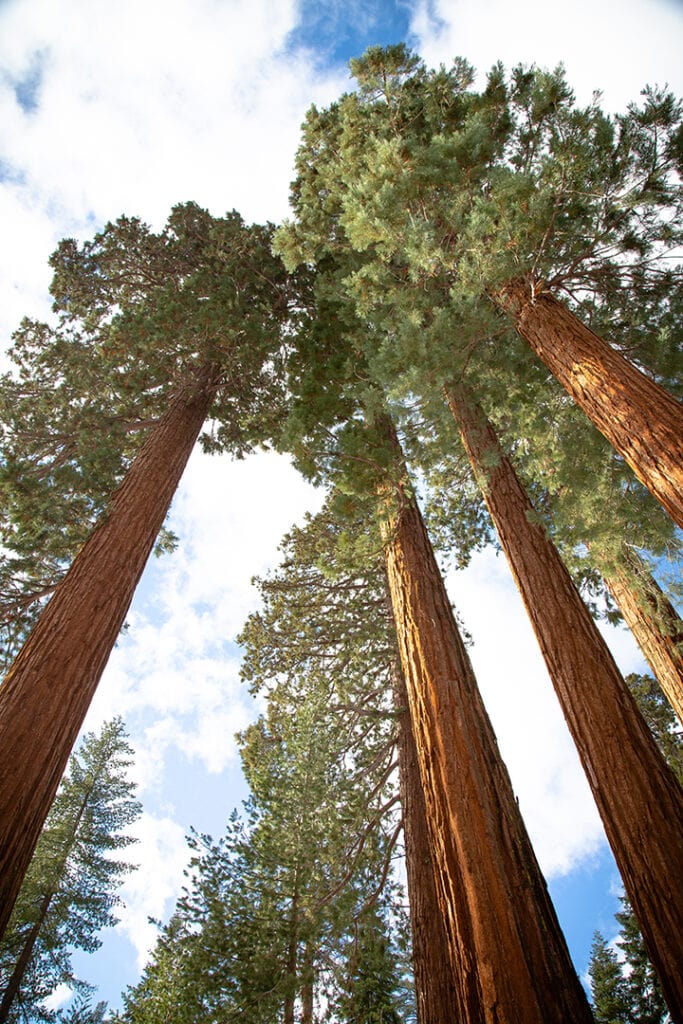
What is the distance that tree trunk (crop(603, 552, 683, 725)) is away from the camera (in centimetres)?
529

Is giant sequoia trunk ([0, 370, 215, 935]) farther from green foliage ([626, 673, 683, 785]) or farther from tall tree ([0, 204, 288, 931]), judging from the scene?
green foliage ([626, 673, 683, 785])

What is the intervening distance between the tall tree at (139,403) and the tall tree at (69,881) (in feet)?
38.4

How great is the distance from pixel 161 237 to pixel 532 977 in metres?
11.0

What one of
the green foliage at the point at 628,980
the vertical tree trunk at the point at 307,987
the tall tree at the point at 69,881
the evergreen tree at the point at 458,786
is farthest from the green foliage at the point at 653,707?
the tall tree at the point at 69,881

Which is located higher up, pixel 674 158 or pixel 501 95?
pixel 501 95

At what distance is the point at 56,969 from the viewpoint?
1380cm

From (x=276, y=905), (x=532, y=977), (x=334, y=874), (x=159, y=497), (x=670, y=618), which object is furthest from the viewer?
(x=276, y=905)

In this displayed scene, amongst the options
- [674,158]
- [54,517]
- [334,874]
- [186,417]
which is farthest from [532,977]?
[186,417]

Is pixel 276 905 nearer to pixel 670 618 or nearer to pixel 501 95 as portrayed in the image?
pixel 670 618

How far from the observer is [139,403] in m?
7.68

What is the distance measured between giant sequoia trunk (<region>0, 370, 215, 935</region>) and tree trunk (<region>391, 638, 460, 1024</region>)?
9.83 ft

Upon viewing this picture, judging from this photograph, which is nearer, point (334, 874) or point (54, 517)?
point (54, 517)

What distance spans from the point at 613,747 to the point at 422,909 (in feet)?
11.3

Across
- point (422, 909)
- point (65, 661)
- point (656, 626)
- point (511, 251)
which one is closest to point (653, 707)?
point (656, 626)
